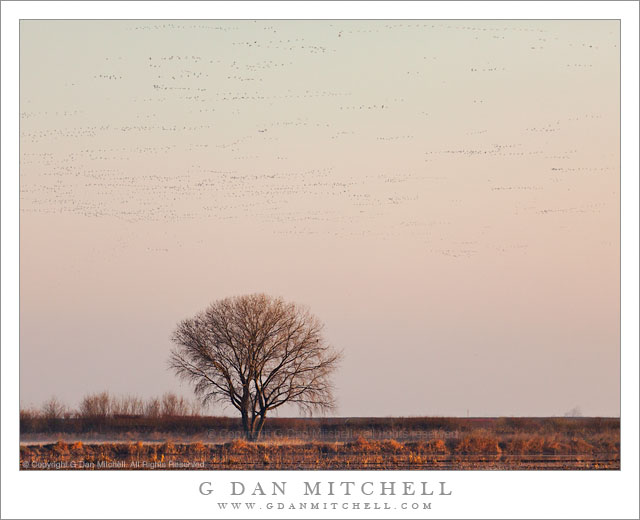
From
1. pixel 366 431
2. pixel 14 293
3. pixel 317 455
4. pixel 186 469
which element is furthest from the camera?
pixel 366 431

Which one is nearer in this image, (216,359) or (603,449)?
(603,449)

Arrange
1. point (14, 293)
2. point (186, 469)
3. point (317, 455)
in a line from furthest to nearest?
point (317, 455) < point (186, 469) < point (14, 293)

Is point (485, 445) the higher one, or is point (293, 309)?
point (293, 309)

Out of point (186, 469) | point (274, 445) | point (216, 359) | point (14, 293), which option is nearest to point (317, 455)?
point (274, 445)

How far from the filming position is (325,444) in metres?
34.7

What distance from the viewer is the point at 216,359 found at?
3816 cm

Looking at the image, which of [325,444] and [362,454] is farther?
[325,444]

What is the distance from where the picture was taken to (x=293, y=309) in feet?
125

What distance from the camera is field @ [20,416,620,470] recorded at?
31562 mm

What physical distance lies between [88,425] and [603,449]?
1468 cm

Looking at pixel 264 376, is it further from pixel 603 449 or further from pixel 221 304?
pixel 603 449

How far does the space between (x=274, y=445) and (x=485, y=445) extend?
18.4 feet

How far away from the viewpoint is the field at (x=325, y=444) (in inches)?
1243

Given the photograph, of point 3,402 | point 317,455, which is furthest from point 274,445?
point 3,402
